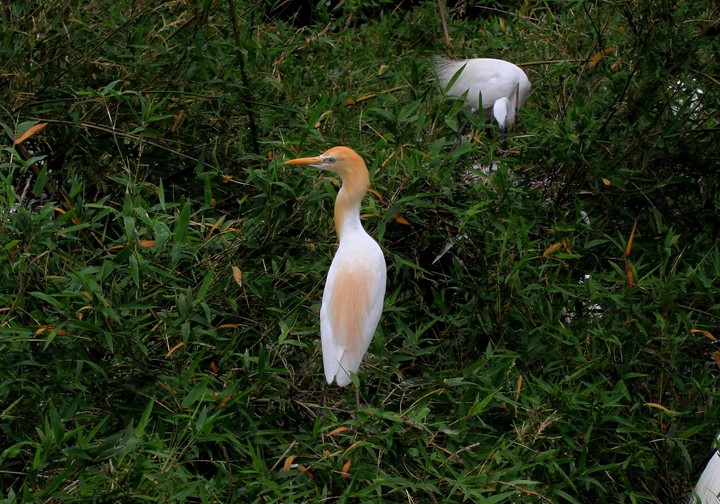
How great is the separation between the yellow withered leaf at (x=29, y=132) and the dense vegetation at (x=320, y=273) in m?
0.01

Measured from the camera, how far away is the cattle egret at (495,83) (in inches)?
180

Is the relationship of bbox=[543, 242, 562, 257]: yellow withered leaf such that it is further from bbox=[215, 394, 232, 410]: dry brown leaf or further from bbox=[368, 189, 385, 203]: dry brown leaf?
bbox=[215, 394, 232, 410]: dry brown leaf

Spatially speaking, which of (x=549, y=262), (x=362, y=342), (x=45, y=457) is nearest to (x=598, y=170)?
(x=549, y=262)

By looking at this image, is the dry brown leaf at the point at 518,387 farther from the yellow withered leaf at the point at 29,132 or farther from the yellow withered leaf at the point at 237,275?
the yellow withered leaf at the point at 29,132

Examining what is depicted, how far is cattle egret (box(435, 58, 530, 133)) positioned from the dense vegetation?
2.19ft

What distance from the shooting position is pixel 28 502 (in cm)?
190

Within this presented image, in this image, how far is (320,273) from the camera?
282 centimetres

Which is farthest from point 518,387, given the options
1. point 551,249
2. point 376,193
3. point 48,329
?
point 48,329

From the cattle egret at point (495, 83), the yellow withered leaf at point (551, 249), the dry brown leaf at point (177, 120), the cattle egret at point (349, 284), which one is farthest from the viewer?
the cattle egret at point (495, 83)

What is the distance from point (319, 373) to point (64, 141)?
1.09 m

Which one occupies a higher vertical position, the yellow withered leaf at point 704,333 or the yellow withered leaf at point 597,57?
the yellow withered leaf at point 597,57

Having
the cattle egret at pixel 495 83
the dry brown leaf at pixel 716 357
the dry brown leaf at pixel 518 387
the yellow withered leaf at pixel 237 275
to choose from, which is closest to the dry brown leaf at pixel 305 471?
the yellow withered leaf at pixel 237 275

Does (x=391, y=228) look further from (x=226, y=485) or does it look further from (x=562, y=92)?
(x=226, y=485)

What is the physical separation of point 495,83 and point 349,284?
2.24 meters
